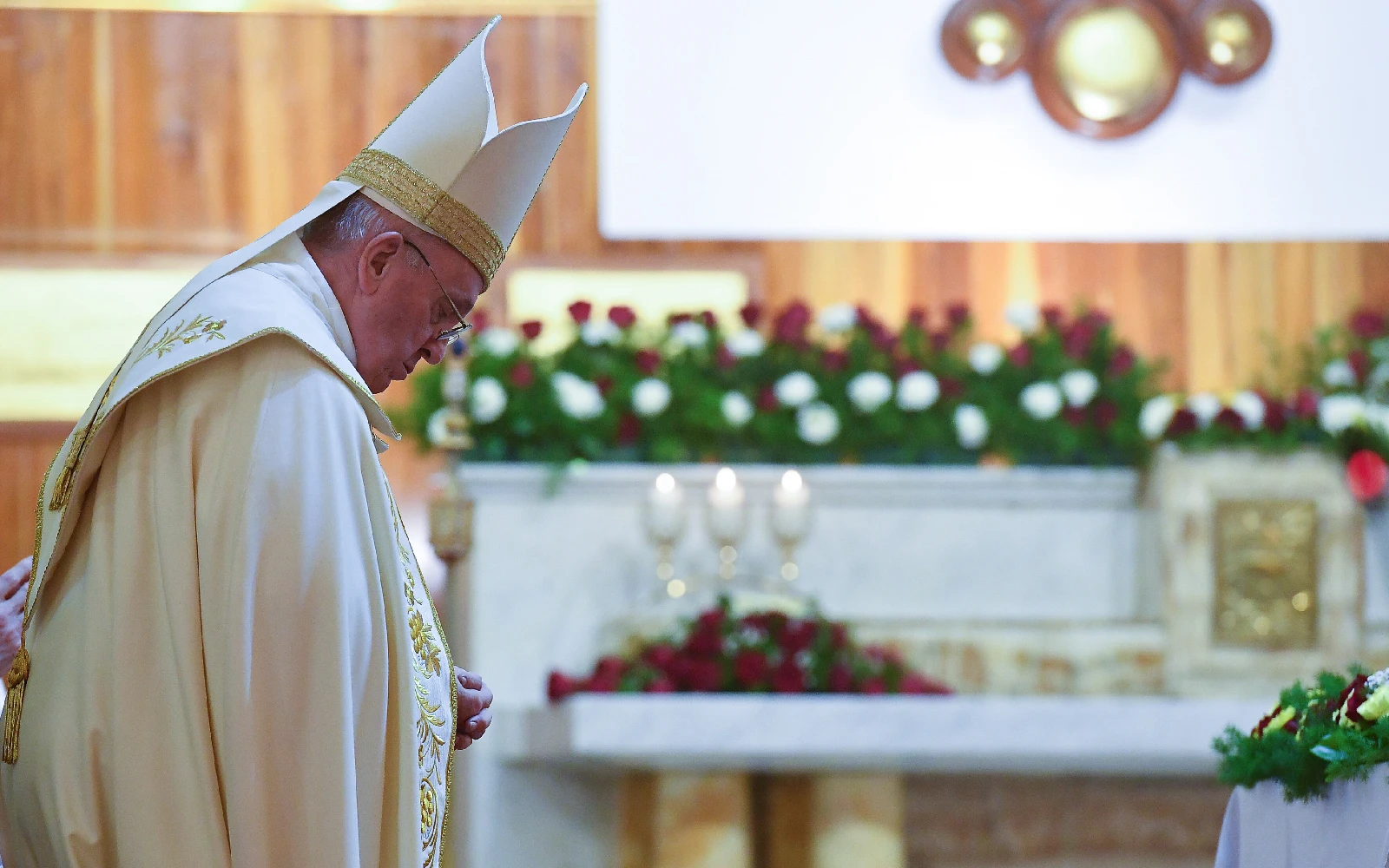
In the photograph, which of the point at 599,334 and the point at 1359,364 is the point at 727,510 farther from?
the point at 1359,364

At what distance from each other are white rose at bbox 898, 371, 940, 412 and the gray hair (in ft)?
9.51

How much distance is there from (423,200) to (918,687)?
2.71m

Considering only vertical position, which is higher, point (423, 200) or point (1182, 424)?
point (423, 200)

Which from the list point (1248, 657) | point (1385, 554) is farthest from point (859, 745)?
point (1385, 554)

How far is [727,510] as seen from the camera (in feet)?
15.3

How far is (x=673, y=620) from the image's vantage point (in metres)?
4.62

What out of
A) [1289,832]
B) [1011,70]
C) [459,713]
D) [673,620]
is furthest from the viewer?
[1011,70]

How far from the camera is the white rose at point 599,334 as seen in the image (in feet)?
16.1

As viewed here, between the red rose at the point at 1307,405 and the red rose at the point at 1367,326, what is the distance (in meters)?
0.46

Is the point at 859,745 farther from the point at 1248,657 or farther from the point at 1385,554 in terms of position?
the point at 1385,554

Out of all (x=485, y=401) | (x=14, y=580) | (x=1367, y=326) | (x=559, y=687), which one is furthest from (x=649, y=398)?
(x=14, y=580)

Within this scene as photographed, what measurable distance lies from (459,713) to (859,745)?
2239 millimetres

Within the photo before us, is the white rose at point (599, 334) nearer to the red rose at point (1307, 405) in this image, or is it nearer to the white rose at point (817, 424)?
the white rose at point (817, 424)

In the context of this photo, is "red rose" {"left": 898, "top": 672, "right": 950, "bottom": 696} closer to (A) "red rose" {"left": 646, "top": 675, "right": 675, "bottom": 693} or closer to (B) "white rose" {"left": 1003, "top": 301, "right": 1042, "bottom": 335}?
(A) "red rose" {"left": 646, "top": 675, "right": 675, "bottom": 693}
